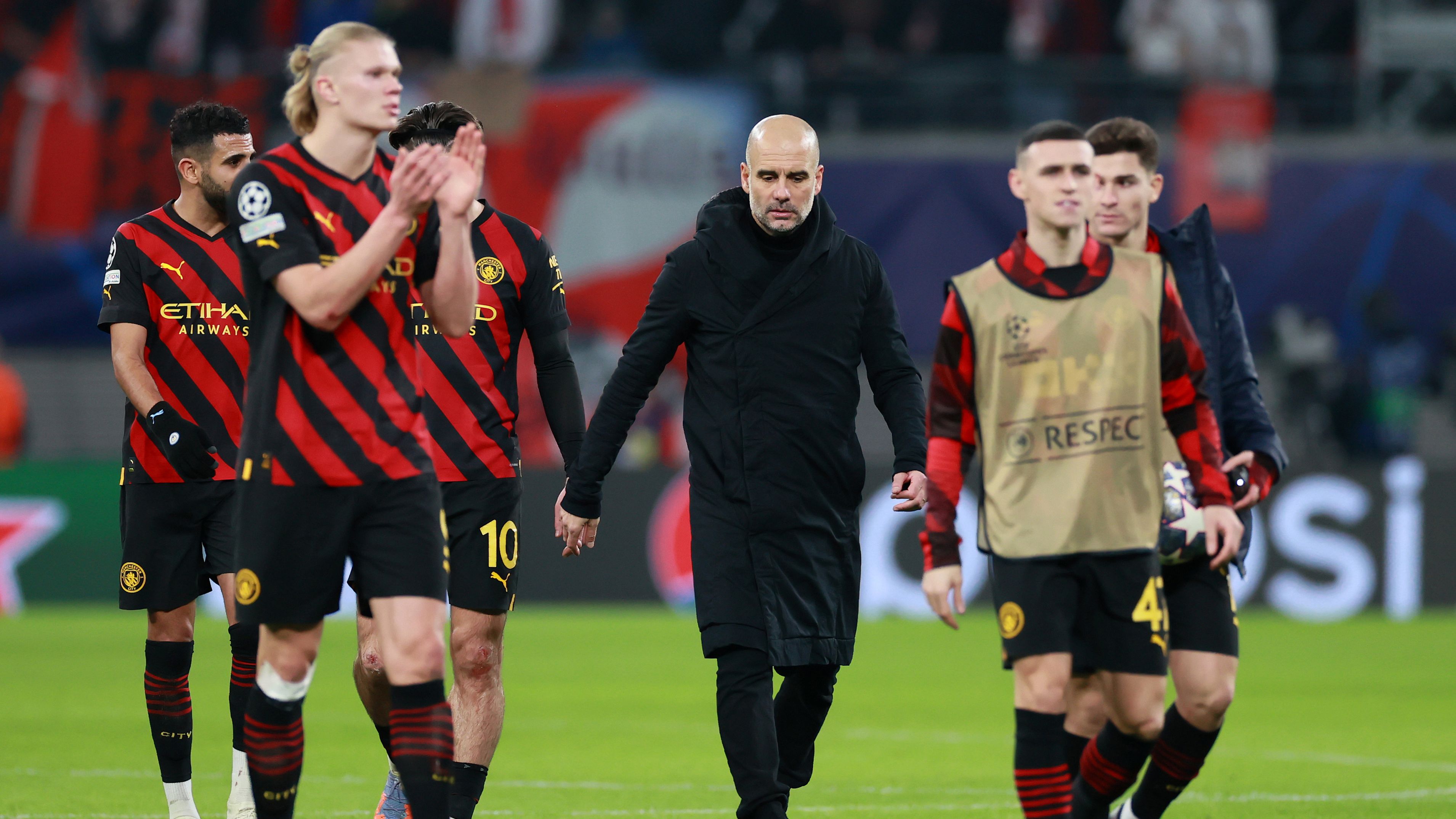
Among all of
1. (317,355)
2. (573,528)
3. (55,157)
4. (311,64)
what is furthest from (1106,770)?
(55,157)

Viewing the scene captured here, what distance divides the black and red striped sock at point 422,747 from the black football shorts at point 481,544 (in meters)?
1.23

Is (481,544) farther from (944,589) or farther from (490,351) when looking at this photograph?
(944,589)

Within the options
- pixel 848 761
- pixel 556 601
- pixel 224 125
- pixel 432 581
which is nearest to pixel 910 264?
pixel 556 601

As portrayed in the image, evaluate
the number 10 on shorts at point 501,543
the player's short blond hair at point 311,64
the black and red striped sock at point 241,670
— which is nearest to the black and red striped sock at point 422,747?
the number 10 on shorts at point 501,543

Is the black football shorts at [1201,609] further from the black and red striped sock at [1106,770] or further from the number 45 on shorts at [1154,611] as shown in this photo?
the number 45 on shorts at [1154,611]

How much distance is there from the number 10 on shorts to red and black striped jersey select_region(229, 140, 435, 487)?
1302 mm

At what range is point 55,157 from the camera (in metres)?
19.8

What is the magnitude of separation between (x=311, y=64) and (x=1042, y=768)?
2808mm

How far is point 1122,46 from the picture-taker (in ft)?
75.3

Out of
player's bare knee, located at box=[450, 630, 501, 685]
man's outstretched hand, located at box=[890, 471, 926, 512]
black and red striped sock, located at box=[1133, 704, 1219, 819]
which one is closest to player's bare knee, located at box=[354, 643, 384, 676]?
player's bare knee, located at box=[450, 630, 501, 685]

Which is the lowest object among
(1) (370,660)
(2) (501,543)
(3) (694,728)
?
(3) (694,728)

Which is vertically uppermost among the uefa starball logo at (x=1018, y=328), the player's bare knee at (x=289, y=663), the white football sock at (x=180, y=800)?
the uefa starball logo at (x=1018, y=328)

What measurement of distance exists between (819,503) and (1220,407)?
1.37 m

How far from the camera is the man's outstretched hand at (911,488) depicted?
611 centimetres
